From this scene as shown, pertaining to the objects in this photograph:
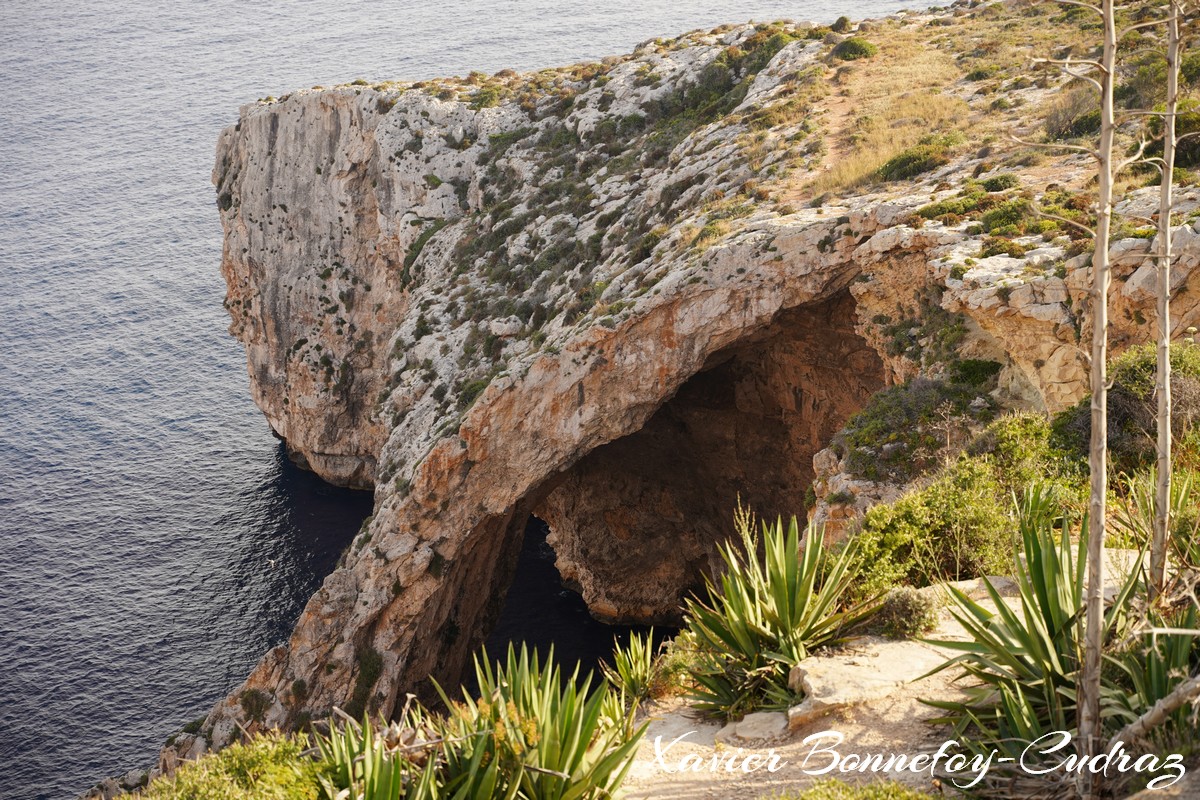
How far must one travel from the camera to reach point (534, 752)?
932 cm

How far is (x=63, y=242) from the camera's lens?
93562mm

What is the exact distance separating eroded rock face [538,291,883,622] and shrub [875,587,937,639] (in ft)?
52.5

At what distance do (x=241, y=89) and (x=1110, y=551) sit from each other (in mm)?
129735

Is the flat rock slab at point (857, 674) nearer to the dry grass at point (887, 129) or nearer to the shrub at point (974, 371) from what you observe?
the shrub at point (974, 371)

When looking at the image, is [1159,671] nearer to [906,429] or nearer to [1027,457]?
[1027,457]

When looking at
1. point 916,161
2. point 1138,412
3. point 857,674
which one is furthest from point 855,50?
point 857,674

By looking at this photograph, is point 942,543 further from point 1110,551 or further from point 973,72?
point 973,72

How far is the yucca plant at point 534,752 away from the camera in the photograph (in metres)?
9.23

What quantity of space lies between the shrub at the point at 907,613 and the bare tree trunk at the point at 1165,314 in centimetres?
360

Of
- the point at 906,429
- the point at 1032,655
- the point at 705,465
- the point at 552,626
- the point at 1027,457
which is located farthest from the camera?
the point at 552,626

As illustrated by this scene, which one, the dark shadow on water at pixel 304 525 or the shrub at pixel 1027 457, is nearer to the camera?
the shrub at pixel 1027 457

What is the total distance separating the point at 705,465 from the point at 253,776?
3116 centimetres

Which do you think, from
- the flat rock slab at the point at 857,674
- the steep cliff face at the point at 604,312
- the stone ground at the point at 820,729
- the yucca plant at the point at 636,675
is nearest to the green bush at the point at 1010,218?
the steep cliff face at the point at 604,312

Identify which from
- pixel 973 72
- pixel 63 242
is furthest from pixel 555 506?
pixel 63 242
